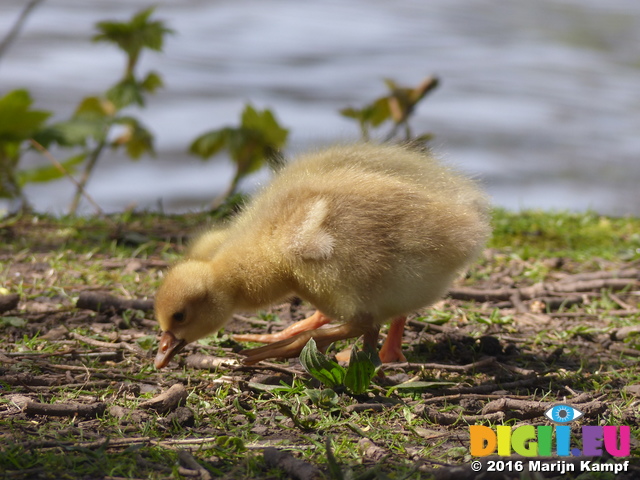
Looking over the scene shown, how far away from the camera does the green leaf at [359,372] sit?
8.96 ft

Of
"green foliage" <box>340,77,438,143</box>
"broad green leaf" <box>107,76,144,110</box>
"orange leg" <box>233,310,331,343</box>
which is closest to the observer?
"orange leg" <box>233,310,331,343</box>

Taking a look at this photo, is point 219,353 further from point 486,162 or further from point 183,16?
point 183,16

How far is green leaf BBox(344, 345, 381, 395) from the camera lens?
2730 mm

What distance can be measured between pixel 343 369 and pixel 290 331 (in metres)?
0.69

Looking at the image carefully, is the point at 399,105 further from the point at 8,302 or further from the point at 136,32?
the point at 8,302

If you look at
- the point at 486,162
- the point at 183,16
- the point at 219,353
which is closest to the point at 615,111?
the point at 486,162

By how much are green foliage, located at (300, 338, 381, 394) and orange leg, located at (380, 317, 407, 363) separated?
387 millimetres

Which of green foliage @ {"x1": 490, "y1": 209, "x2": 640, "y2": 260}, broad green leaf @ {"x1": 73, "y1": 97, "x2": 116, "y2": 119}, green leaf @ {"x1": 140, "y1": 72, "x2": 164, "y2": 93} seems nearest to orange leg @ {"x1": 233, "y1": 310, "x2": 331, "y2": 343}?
green foliage @ {"x1": 490, "y1": 209, "x2": 640, "y2": 260}

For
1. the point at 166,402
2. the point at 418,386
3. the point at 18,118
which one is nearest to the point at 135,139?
the point at 18,118

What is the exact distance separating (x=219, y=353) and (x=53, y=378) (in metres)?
0.68

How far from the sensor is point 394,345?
3203 millimetres

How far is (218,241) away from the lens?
3244mm

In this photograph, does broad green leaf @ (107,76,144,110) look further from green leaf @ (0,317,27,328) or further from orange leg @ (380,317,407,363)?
orange leg @ (380,317,407,363)

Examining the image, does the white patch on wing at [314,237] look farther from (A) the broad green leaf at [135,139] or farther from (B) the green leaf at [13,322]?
(A) the broad green leaf at [135,139]
